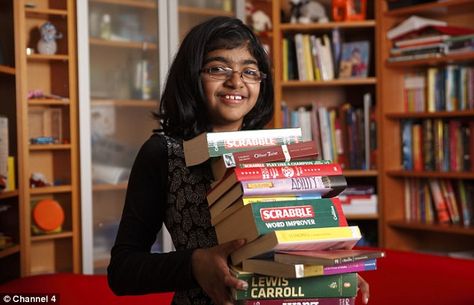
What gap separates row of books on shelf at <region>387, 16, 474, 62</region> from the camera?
3.42 meters

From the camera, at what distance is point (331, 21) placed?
392 cm

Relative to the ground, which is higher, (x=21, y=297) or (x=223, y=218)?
(x=223, y=218)

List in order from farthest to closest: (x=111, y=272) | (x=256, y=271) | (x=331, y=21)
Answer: (x=331, y=21) → (x=111, y=272) → (x=256, y=271)

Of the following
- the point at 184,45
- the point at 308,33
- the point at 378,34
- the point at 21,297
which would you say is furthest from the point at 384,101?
the point at 184,45

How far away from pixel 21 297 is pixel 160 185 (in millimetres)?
1229

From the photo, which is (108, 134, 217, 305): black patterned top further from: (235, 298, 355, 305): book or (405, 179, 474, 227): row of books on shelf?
(405, 179, 474, 227): row of books on shelf

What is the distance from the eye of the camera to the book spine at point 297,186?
3.38 ft

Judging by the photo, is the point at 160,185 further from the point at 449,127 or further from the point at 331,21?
the point at 331,21

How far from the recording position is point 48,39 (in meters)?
3.56

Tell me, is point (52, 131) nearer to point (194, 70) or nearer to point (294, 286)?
point (194, 70)

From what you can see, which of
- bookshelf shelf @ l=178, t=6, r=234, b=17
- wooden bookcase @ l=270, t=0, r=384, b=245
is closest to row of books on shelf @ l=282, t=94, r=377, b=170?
wooden bookcase @ l=270, t=0, r=384, b=245

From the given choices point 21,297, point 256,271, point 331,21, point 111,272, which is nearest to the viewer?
point 256,271

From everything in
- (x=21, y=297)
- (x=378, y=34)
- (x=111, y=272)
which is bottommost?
(x=21, y=297)

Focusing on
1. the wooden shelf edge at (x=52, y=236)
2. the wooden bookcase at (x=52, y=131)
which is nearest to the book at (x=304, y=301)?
the wooden bookcase at (x=52, y=131)
